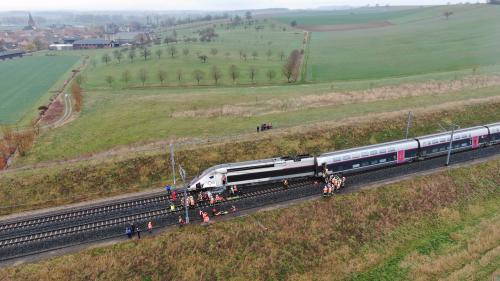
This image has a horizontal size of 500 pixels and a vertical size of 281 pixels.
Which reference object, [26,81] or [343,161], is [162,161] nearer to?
[343,161]

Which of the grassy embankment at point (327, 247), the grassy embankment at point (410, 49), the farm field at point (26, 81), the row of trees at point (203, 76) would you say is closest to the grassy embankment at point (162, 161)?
the grassy embankment at point (327, 247)

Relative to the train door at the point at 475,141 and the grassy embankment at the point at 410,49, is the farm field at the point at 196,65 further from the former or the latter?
the train door at the point at 475,141

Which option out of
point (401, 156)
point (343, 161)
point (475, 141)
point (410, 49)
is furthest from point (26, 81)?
point (410, 49)

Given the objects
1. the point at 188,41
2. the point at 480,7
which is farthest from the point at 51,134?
the point at 480,7

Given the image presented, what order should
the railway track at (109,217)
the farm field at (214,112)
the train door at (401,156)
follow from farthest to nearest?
the farm field at (214,112), the train door at (401,156), the railway track at (109,217)

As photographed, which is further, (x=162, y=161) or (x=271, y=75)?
(x=271, y=75)

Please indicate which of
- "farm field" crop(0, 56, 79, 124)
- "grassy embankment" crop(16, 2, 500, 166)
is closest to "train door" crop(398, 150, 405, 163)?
"grassy embankment" crop(16, 2, 500, 166)
